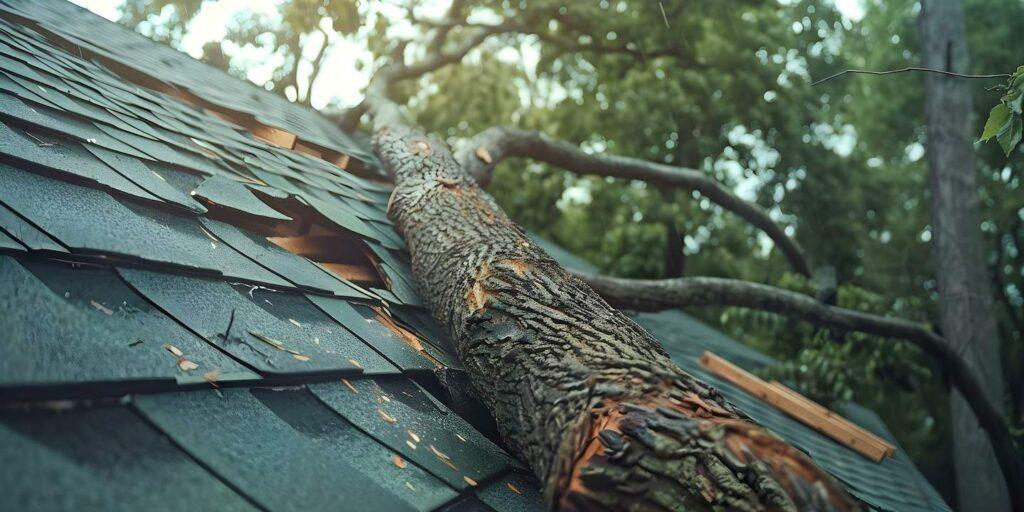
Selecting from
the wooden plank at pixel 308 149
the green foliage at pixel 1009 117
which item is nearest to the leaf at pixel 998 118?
the green foliage at pixel 1009 117

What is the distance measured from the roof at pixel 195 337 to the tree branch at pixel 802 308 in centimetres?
116

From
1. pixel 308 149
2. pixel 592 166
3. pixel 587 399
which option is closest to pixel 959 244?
pixel 592 166

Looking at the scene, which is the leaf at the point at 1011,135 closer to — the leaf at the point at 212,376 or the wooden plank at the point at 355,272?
the leaf at the point at 212,376

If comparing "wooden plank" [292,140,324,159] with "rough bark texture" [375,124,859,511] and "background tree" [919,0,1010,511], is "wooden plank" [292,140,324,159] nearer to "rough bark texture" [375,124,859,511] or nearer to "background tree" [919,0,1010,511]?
"rough bark texture" [375,124,859,511]

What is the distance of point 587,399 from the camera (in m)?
1.38

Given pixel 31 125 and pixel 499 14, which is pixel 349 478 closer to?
pixel 31 125

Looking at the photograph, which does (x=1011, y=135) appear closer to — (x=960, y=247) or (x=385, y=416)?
(x=385, y=416)

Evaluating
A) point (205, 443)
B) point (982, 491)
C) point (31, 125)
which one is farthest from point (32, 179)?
point (982, 491)

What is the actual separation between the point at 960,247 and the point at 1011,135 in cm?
639

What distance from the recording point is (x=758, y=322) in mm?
5715

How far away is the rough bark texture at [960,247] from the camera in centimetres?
633

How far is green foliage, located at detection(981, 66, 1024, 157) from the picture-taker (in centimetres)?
156

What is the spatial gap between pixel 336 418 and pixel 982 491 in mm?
7211

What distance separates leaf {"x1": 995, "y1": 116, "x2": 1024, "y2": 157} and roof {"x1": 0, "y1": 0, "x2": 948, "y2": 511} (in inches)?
58.1
